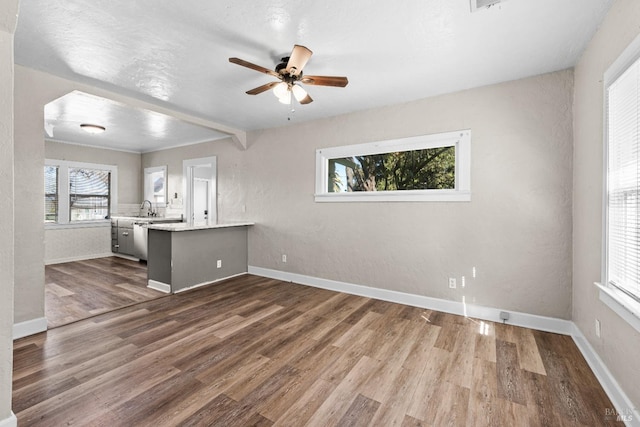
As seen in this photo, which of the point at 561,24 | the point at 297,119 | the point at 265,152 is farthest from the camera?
the point at 265,152

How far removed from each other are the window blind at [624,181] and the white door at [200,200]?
6452 mm

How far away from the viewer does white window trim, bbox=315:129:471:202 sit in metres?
3.07

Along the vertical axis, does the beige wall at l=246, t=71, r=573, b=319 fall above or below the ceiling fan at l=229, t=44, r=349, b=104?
below

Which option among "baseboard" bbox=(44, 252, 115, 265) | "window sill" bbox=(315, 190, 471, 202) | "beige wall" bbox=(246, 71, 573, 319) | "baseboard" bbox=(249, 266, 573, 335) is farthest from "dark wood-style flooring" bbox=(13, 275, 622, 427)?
"baseboard" bbox=(44, 252, 115, 265)

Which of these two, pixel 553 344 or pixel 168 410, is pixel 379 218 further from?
pixel 168 410

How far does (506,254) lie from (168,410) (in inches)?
125

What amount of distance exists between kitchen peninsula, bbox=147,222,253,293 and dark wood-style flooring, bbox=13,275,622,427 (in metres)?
0.81

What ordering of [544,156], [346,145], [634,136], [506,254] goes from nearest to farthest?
[634,136], [544,156], [506,254], [346,145]

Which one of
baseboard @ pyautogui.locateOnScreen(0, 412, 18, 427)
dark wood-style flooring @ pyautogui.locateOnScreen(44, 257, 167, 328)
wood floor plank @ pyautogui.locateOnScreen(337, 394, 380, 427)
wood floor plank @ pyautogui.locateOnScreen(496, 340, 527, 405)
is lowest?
wood floor plank @ pyautogui.locateOnScreen(337, 394, 380, 427)

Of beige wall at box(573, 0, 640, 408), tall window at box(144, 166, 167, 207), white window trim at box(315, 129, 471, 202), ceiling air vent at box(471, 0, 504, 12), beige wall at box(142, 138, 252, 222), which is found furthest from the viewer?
tall window at box(144, 166, 167, 207)

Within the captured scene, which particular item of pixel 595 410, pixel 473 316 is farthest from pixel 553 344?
pixel 595 410

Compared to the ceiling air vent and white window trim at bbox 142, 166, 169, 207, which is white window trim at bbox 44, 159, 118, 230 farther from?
the ceiling air vent

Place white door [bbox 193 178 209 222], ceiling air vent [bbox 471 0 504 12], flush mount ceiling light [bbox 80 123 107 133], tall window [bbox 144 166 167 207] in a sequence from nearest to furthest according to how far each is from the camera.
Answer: ceiling air vent [bbox 471 0 504 12] → flush mount ceiling light [bbox 80 123 107 133] → white door [bbox 193 178 209 222] → tall window [bbox 144 166 167 207]

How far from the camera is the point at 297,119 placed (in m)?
4.18
